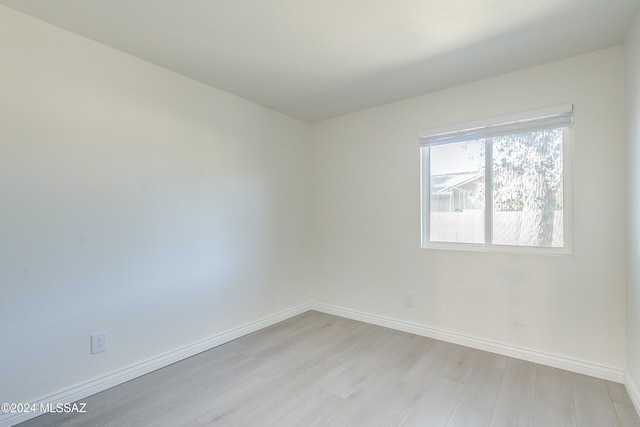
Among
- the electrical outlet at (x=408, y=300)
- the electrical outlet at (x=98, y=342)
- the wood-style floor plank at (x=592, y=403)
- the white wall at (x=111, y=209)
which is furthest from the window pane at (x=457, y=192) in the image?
the electrical outlet at (x=98, y=342)

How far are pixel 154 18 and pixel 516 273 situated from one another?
10.6 ft

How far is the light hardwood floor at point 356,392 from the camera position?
1.75 m

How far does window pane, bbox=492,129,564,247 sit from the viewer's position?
239 cm

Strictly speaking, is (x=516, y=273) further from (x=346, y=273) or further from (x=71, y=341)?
(x=71, y=341)

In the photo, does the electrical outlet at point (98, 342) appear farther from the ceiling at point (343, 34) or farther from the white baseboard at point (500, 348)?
the white baseboard at point (500, 348)

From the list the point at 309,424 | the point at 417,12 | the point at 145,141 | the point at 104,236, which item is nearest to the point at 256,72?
the point at 145,141

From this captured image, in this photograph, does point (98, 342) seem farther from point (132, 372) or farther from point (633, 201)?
point (633, 201)

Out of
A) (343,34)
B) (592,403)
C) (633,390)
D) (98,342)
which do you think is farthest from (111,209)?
(633,390)

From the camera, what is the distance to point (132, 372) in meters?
2.19

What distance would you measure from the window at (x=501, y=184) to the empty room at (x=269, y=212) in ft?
0.06

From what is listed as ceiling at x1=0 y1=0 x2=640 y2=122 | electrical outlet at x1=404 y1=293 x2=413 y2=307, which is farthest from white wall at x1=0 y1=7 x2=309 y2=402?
electrical outlet at x1=404 y1=293 x2=413 y2=307

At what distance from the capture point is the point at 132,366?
2.20 meters

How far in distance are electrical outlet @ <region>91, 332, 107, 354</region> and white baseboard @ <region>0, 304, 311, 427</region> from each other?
7.6 inches

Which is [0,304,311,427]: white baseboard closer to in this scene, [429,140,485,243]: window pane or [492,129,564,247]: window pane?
[429,140,485,243]: window pane
